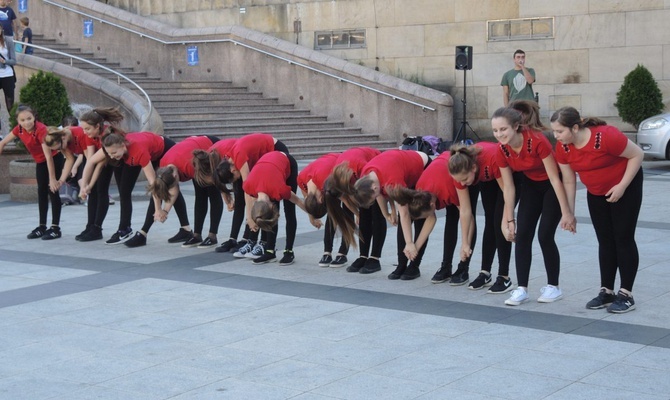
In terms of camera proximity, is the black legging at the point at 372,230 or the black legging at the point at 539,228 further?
the black legging at the point at 372,230

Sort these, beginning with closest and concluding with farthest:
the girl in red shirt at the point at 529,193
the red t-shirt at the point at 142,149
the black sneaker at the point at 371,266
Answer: the girl in red shirt at the point at 529,193
the black sneaker at the point at 371,266
the red t-shirt at the point at 142,149

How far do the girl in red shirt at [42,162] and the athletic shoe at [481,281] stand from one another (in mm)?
5007

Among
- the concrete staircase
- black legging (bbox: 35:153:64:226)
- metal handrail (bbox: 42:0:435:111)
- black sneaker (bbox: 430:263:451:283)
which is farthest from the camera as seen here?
metal handrail (bbox: 42:0:435:111)

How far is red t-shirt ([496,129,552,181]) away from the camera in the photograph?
285 inches

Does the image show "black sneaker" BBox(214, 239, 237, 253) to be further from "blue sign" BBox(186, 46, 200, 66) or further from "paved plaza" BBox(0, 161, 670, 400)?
"blue sign" BBox(186, 46, 200, 66)

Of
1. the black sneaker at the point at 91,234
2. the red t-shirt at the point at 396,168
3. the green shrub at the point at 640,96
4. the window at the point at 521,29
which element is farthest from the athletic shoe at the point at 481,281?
the window at the point at 521,29

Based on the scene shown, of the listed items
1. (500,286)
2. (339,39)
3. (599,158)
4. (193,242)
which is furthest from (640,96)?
(599,158)

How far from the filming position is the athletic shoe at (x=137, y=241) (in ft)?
35.2

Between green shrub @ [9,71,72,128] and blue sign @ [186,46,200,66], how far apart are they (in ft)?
29.8

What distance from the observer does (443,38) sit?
74.4ft

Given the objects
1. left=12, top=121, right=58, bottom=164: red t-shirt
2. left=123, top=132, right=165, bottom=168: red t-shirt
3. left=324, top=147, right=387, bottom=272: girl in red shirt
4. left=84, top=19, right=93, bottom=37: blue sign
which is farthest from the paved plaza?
left=84, top=19, right=93, bottom=37: blue sign

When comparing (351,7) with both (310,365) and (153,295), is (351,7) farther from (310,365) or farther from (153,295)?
(310,365)

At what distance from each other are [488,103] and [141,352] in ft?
55.0

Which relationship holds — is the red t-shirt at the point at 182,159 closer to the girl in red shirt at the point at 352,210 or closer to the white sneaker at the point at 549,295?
the girl in red shirt at the point at 352,210
